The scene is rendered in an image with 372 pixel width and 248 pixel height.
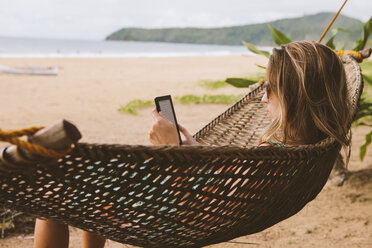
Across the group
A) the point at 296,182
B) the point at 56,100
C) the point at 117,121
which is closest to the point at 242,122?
Result: the point at 296,182

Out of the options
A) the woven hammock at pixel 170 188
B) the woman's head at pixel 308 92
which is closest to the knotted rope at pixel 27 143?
the woven hammock at pixel 170 188

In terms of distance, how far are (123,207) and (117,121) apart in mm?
3807

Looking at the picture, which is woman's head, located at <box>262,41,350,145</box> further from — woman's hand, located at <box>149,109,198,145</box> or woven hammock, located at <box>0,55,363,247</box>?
woman's hand, located at <box>149,109,198,145</box>

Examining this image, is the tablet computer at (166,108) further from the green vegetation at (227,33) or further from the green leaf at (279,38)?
the green vegetation at (227,33)

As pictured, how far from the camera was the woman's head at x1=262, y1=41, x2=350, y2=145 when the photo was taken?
1.18m

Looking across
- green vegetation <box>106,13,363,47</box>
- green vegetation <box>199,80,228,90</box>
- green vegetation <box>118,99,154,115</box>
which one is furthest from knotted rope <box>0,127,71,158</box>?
green vegetation <box>106,13,363,47</box>

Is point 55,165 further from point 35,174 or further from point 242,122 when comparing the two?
point 242,122

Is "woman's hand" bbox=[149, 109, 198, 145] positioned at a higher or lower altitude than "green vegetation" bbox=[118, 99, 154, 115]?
higher

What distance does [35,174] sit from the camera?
0.72 meters

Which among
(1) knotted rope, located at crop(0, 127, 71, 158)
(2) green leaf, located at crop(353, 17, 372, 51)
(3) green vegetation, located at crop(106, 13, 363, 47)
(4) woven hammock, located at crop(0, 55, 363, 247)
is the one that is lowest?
(3) green vegetation, located at crop(106, 13, 363, 47)

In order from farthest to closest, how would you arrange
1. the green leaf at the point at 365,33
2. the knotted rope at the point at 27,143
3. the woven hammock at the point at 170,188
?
1. the green leaf at the point at 365,33
2. the woven hammock at the point at 170,188
3. the knotted rope at the point at 27,143

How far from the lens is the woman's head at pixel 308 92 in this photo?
1.18 m

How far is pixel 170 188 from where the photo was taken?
2.72 feet

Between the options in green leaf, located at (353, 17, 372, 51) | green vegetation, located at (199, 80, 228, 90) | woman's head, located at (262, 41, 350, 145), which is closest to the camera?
woman's head, located at (262, 41, 350, 145)
